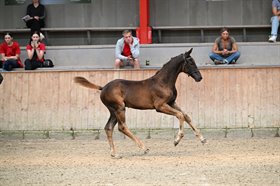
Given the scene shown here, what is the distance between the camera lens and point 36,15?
24328 mm

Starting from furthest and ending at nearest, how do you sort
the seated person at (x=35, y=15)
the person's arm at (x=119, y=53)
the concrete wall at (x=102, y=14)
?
the concrete wall at (x=102, y=14) < the seated person at (x=35, y=15) < the person's arm at (x=119, y=53)

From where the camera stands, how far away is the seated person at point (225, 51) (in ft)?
71.6

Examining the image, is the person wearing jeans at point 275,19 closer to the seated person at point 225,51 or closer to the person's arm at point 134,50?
the seated person at point 225,51

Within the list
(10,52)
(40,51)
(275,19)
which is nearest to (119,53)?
(40,51)

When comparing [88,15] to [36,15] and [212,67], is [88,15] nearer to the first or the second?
[36,15]

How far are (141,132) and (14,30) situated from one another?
23.8 feet

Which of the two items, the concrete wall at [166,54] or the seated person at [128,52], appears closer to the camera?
the seated person at [128,52]

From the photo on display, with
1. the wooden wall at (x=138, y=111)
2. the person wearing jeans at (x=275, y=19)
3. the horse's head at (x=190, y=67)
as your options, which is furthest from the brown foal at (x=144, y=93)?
the person wearing jeans at (x=275, y=19)

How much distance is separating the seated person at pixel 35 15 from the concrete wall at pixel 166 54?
3.19 feet

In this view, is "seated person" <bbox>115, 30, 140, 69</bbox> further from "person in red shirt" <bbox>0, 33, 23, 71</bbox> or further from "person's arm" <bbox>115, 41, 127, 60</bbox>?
"person in red shirt" <bbox>0, 33, 23, 71</bbox>

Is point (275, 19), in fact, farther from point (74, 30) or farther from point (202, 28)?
point (74, 30)

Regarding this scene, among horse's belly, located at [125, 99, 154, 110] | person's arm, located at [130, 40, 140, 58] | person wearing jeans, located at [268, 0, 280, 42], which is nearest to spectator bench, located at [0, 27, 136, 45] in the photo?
person's arm, located at [130, 40, 140, 58]

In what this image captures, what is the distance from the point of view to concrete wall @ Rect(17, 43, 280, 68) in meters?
22.9

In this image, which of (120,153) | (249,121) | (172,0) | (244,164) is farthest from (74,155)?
(172,0)
